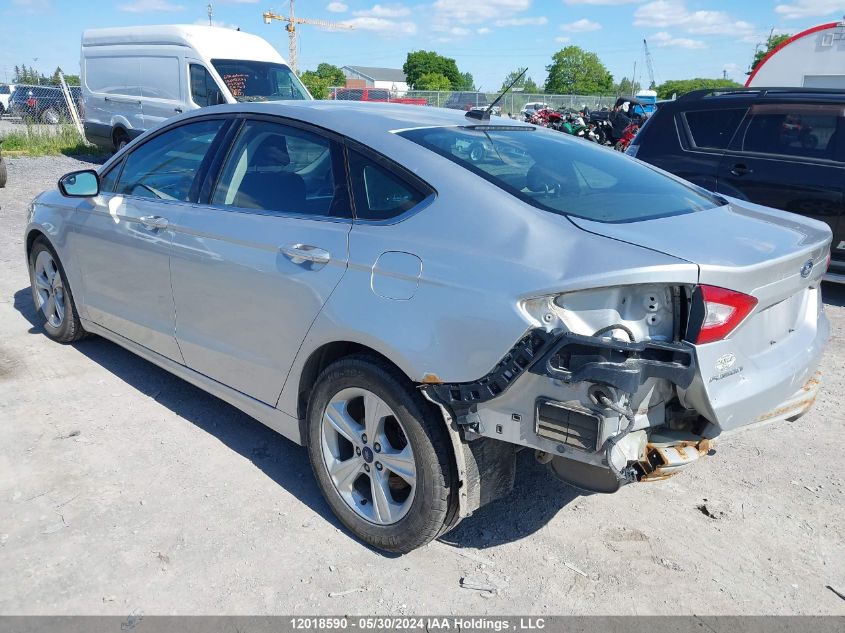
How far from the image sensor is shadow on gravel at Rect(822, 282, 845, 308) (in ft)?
21.0

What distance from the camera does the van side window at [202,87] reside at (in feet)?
42.8

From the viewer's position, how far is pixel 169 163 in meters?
3.96

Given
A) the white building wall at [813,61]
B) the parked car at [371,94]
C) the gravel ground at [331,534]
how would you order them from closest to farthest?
the gravel ground at [331,534]
the white building wall at [813,61]
the parked car at [371,94]

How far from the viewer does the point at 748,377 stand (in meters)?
2.45

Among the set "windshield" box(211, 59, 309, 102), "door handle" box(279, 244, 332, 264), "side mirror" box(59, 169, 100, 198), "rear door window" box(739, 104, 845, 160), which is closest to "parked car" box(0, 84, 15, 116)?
"windshield" box(211, 59, 309, 102)

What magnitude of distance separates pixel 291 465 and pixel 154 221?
4.79ft

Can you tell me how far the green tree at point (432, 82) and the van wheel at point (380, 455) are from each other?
93.4 m

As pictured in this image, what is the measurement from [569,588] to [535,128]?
2.23m

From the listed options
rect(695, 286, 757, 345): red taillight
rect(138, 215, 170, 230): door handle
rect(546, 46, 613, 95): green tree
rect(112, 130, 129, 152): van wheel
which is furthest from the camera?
rect(546, 46, 613, 95): green tree

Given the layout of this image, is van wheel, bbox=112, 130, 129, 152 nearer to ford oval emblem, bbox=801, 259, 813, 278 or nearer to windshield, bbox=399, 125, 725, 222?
windshield, bbox=399, 125, 725, 222

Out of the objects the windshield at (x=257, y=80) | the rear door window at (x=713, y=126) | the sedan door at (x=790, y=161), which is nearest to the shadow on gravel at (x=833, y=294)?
the sedan door at (x=790, y=161)

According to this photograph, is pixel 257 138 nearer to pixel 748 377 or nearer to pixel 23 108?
Result: pixel 748 377

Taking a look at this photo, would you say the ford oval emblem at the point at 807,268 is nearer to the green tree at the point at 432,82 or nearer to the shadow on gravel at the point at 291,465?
the shadow on gravel at the point at 291,465
